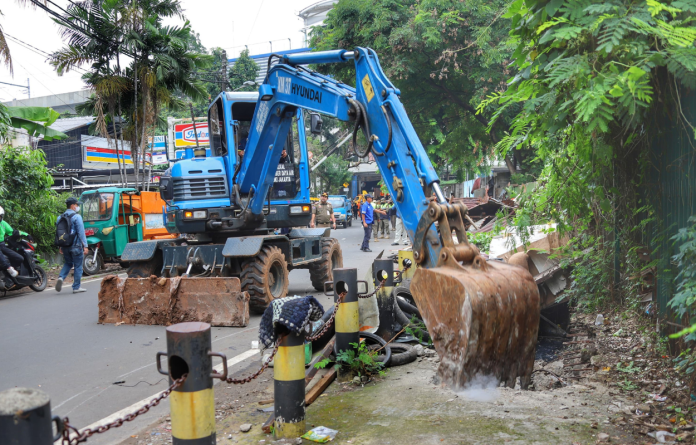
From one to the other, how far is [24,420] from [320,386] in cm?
299

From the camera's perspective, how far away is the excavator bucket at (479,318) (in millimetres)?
3574

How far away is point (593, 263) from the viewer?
6.46 metres

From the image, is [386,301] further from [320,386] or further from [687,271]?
[687,271]

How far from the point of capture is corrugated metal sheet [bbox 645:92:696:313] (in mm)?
4203

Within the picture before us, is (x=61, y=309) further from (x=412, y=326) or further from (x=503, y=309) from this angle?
(x=503, y=309)

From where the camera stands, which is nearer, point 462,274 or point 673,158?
point 462,274

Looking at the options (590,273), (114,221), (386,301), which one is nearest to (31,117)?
(114,221)

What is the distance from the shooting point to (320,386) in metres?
4.81

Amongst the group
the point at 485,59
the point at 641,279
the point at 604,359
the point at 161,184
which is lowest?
the point at 604,359

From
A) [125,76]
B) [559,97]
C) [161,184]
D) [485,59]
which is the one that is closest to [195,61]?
[125,76]

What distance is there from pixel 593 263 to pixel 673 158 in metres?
2.21

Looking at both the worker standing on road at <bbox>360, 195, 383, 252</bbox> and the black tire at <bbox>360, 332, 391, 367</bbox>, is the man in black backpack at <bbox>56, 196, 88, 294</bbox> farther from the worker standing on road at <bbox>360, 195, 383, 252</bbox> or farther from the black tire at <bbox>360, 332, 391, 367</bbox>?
the worker standing on road at <bbox>360, 195, 383, 252</bbox>

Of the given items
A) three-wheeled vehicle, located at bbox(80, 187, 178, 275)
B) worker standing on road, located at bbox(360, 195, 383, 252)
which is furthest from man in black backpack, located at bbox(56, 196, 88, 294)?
worker standing on road, located at bbox(360, 195, 383, 252)

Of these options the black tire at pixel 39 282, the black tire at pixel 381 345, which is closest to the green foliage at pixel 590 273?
the black tire at pixel 381 345
